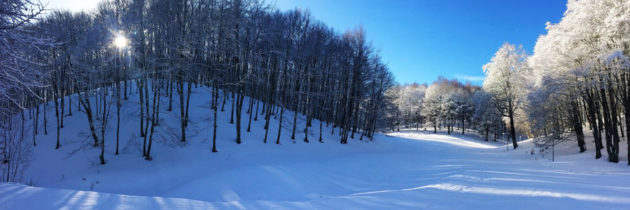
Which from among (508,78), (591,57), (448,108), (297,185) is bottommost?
(297,185)

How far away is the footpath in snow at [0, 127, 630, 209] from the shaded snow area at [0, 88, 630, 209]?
0.10 ft

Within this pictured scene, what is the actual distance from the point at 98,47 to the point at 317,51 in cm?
1357

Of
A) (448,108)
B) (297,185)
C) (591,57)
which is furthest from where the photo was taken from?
(448,108)

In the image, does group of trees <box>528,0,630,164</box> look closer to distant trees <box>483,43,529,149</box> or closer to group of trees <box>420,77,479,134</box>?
distant trees <box>483,43,529,149</box>

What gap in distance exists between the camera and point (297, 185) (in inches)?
352

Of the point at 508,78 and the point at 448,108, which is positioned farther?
the point at 448,108

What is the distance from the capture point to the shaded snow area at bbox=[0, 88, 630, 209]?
4.96 meters

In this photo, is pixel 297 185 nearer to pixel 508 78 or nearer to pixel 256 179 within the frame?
pixel 256 179

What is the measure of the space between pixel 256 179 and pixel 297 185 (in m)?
1.64

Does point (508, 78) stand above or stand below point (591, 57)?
above

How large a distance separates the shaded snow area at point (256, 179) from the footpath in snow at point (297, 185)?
0.03 metres

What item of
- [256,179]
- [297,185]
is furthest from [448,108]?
[256,179]

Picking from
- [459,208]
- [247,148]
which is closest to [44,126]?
[247,148]

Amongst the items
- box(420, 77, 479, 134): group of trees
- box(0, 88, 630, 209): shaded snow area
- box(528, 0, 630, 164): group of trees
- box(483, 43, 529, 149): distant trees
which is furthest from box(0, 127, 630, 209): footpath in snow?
box(420, 77, 479, 134): group of trees
